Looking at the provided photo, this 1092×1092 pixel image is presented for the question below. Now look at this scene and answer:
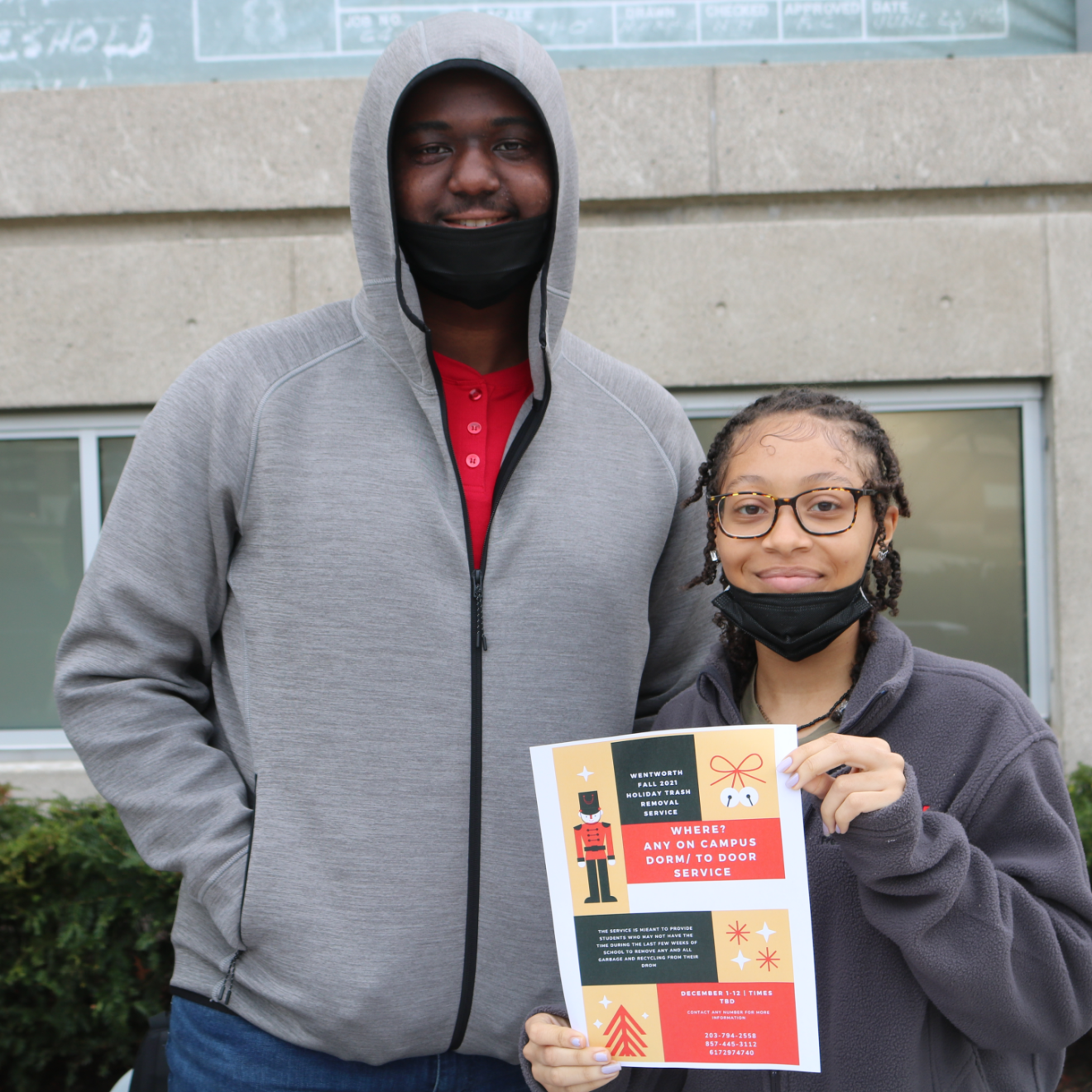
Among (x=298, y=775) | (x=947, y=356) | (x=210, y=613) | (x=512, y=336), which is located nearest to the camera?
(x=298, y=775)

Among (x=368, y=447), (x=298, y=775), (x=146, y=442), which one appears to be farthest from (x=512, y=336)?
(x=298, y=775)

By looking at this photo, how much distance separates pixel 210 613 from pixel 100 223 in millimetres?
3186

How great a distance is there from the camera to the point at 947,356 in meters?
4.32

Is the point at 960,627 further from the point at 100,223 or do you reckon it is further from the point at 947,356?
the point at 100,223

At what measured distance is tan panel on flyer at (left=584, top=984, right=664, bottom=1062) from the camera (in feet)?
4.91

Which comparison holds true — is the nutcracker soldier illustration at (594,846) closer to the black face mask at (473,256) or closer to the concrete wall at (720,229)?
the black face mask at (473,256)

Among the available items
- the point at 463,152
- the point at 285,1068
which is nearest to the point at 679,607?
the point at 463,152

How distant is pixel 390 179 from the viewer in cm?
191

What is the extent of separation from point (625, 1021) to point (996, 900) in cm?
54

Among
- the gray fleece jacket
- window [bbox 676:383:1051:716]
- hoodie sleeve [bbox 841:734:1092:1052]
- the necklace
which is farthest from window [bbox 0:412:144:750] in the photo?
hoodie sleeve [bbox 841:734:1092:1052]

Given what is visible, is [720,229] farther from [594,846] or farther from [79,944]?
[79,944]

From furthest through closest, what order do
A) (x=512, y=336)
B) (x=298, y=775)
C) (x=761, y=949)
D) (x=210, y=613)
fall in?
(x=512, y=336), (x=210, y=613), (x=298, y=775), (x=761, y=949)

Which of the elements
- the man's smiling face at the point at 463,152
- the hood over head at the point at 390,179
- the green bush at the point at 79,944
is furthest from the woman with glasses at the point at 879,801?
the green bush at the point at 79,944

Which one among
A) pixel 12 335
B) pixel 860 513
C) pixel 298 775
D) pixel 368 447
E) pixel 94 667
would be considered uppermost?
pixel 12 335
